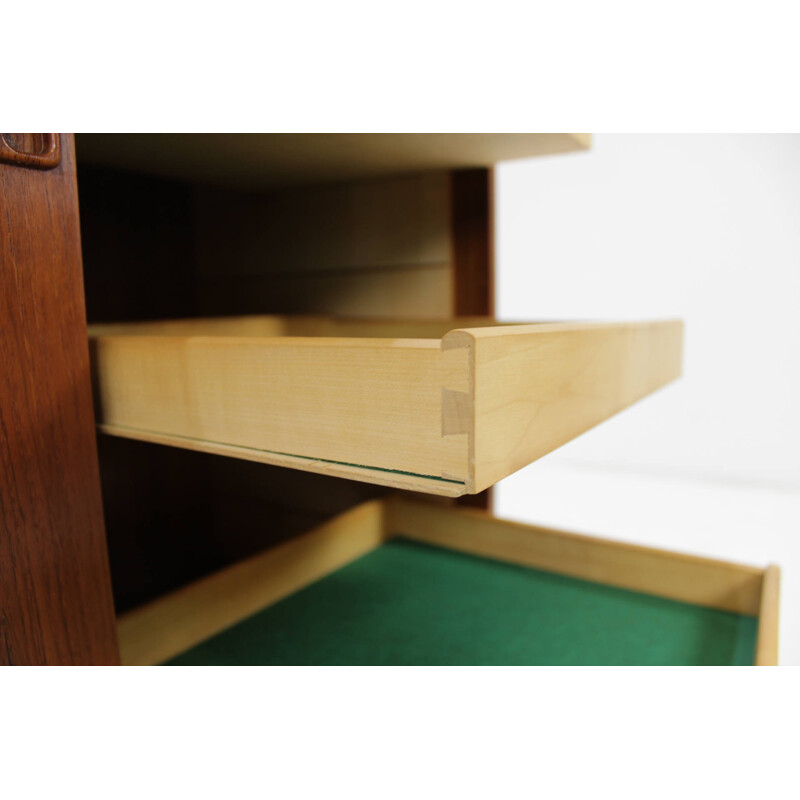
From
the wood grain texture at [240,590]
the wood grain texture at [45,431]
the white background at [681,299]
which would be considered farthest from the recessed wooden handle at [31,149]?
the white background at [681,299]

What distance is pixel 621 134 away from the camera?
82.1 inches

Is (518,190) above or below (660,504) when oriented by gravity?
above

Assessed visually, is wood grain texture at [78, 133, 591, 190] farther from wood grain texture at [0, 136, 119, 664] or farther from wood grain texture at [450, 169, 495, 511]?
wood grain texture at [0, 136, 119, 664]

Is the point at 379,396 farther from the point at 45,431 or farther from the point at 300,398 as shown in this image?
the point at 45,431

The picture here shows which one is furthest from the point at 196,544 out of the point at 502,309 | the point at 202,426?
the point at 502,309

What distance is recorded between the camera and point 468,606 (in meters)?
0.96

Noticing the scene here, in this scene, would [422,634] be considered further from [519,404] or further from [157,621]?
[519,404]

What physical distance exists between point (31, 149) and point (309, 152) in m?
0.49

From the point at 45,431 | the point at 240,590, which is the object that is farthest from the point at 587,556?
the point at 45,431

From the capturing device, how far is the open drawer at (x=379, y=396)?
40 cm

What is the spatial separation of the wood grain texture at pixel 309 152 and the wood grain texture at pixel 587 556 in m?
0.56

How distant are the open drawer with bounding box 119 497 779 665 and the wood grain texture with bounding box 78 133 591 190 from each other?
56 centimetres

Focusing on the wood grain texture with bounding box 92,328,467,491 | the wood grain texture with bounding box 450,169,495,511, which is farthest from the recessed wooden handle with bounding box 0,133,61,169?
the wood grain texture with bounding box 450,169,495,511

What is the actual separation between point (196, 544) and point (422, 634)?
2.32ft
